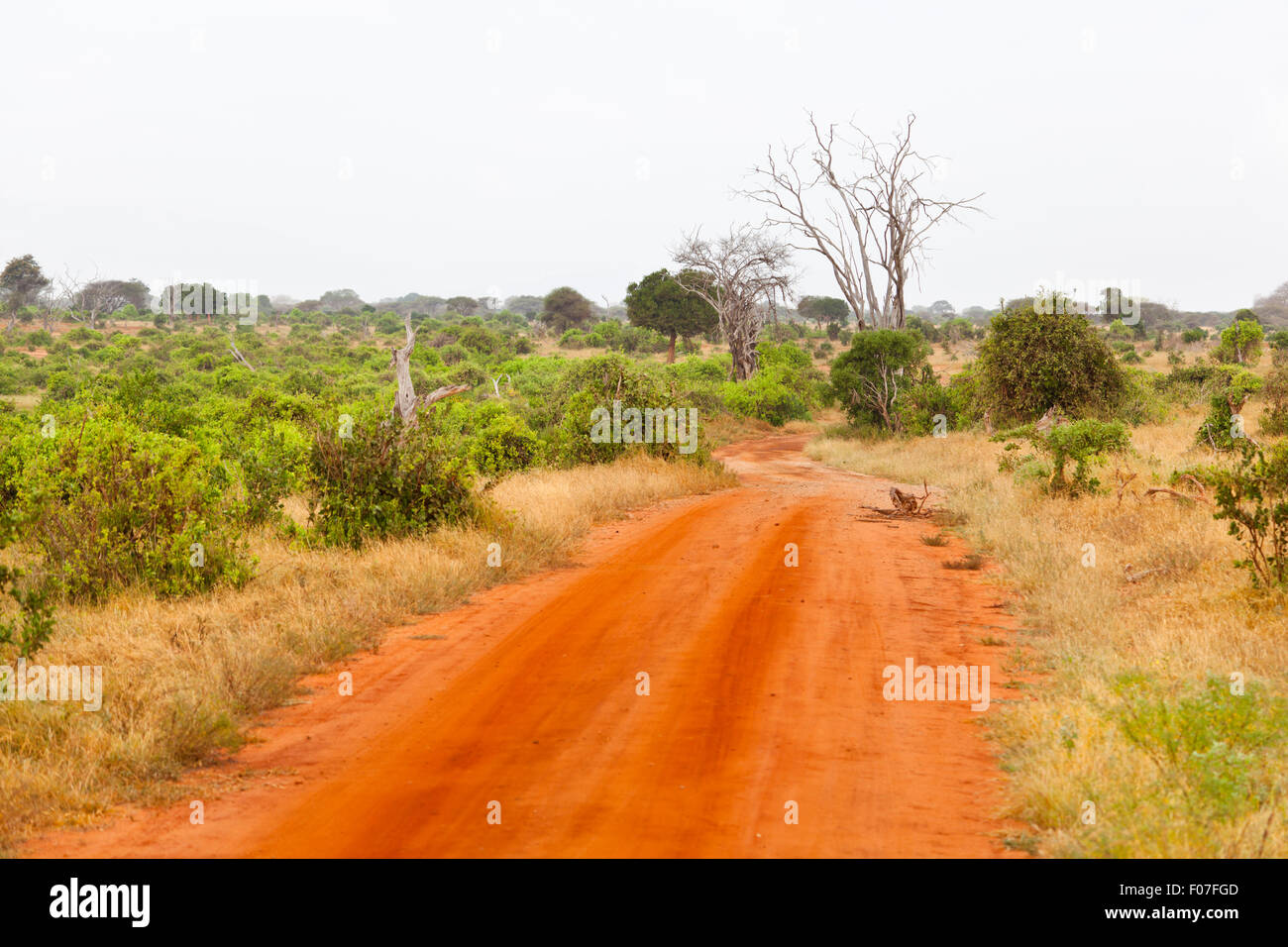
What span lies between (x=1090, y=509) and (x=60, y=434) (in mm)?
13117

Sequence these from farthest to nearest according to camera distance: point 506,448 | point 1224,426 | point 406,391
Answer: point 506,448 < point 1224,426 < point 406,391

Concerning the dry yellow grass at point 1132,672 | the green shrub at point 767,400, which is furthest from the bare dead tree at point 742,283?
the dry yellow grass at point 1132,672

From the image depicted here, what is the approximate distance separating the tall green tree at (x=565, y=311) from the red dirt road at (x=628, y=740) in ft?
215

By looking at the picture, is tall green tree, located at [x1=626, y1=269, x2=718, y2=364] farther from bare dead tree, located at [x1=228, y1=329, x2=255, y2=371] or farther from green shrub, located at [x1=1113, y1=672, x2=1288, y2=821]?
green shrub, located at [x1=1113, y1=672, x2=1288, y2=821]

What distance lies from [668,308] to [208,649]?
53919 mm

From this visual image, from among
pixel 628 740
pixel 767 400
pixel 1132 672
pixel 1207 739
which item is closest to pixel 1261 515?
pixel 1132 672

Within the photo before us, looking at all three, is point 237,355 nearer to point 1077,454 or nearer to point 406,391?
point 406,391

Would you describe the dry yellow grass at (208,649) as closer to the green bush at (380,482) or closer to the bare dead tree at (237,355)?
the green bush at (380,482)

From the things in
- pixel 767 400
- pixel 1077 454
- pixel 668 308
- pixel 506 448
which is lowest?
pixel 506 448

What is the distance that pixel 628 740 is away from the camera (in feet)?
19.8
